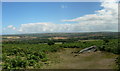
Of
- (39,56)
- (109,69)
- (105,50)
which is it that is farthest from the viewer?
(105,50)

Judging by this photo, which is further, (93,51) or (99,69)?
(93,51)

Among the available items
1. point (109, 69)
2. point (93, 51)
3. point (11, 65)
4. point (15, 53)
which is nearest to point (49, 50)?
point (15, 53)

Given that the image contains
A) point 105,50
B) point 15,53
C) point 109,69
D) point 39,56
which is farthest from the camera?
point 105,50

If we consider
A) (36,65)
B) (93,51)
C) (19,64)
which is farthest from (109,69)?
(93,51)

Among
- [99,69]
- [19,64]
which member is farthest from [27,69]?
[99,69]

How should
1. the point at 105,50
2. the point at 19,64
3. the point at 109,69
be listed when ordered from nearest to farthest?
the point at 109,69 < the point at 19,64 < the point at 105,50

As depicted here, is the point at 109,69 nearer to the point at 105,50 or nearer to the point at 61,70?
the point at 61,70

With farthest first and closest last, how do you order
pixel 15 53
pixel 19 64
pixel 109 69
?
pixel 15 53, pixel 19 64, pixel 109 69

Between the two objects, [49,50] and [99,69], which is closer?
[99,69]

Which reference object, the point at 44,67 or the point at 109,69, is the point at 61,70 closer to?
the point at 44,67
